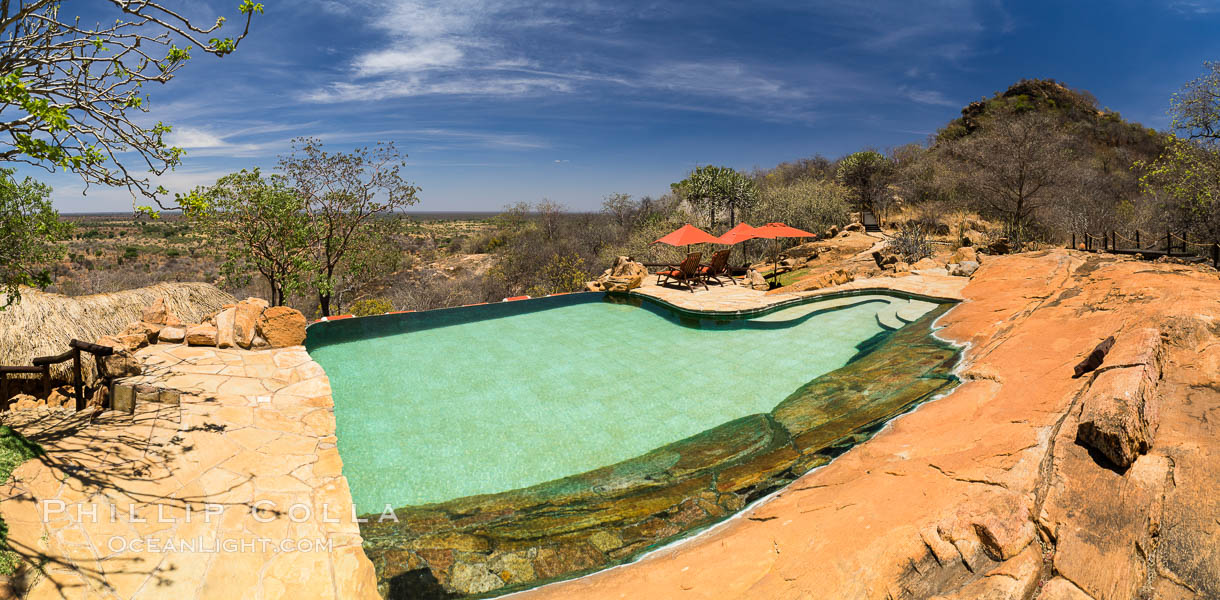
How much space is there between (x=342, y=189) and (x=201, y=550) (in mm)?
10665

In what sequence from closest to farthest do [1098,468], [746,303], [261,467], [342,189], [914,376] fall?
[1098,468], [261,467], [914,376], [746,303], [342,189]

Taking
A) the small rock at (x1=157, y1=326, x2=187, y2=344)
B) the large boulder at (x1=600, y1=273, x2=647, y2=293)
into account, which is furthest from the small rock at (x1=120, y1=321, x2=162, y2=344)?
the large boulder at (x1=600, y1=273, x2=647, y2=293)

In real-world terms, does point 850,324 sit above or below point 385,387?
above

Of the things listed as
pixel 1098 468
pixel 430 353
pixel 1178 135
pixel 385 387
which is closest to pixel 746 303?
pixel 430 353

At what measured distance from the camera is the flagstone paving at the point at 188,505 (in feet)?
8.43

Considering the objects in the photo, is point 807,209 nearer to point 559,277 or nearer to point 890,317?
point 559,277

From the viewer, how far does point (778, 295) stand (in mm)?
10211

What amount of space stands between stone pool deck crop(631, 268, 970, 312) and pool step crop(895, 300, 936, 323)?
7.9 inches

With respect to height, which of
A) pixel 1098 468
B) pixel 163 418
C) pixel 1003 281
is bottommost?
pixel 163 418

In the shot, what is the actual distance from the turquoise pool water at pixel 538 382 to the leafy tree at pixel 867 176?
15.9 m

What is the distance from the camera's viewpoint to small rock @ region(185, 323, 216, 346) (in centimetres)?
625

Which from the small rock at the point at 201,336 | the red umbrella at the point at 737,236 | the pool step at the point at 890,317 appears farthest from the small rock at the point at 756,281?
the small rock at the point at 201,336

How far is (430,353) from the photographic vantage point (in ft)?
24.5

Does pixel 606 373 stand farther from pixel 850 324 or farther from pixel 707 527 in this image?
pixel 850 324
